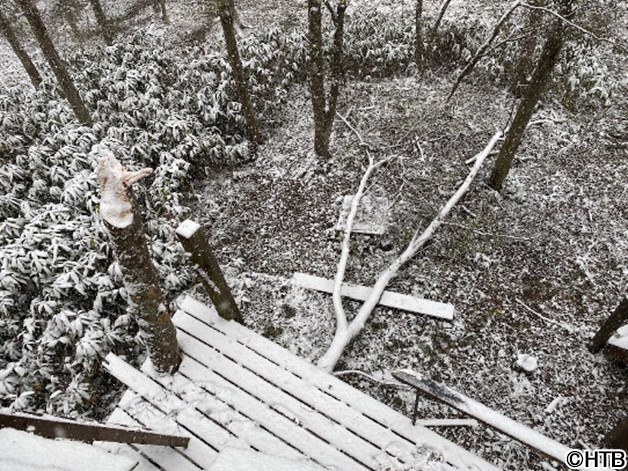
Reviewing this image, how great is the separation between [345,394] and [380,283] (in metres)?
2.57

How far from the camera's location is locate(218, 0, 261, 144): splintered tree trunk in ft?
24.9

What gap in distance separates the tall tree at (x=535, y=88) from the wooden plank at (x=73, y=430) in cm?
738

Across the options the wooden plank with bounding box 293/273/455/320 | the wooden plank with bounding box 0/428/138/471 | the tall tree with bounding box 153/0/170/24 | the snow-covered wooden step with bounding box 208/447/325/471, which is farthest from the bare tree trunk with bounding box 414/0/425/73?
the wooden plank with bounding box 0/428/138/471

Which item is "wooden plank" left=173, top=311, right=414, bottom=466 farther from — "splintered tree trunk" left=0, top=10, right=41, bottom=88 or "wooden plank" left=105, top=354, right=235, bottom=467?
"splintered tree trunk" left=0, top=10, right=41, bottom=88

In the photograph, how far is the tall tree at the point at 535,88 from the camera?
5.91 metres

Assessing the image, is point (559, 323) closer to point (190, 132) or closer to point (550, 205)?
point (550, 205)

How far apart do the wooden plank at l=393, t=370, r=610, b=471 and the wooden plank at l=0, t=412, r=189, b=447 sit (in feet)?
8.16

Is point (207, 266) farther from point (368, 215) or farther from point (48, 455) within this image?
point (368, 215)

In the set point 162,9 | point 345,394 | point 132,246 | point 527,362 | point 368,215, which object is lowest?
point 527,362

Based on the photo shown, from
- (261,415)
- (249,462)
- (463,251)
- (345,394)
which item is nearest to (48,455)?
(249,462)

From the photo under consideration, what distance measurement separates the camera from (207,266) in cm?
477

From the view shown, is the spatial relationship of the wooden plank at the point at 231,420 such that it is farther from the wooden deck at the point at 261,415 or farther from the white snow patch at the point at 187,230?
the white snow patch at the point at 187,230

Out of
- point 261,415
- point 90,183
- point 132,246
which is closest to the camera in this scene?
point 132,246

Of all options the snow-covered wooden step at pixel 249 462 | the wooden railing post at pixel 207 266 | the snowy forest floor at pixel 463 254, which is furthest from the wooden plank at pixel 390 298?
the snow-covered wooden step at pixel 249 462
